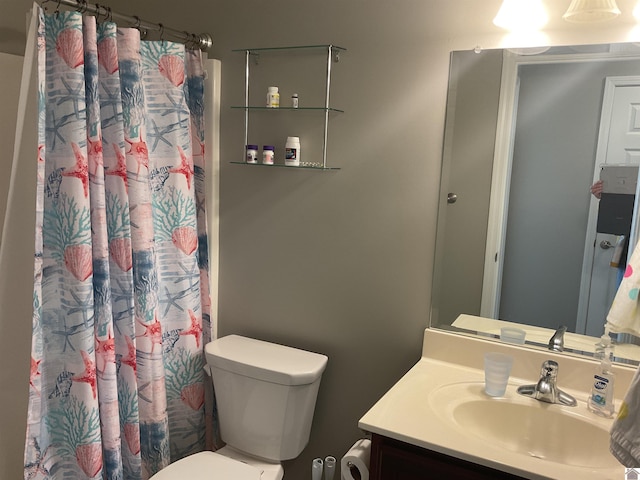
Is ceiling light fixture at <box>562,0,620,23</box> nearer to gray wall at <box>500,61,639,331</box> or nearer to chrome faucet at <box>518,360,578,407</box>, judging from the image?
gray wall at <box>500,61,639,331</box>

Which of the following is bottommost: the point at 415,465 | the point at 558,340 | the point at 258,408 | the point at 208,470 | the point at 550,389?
the point at 208,470

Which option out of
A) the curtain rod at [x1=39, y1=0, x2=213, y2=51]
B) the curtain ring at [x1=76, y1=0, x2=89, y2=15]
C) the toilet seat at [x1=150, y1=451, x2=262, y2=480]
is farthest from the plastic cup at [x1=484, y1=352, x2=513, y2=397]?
the curtain ring at [x1=76, y1=0, x2=89, y2=15]

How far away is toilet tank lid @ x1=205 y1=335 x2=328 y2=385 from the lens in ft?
6.13

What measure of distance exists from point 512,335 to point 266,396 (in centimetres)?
85

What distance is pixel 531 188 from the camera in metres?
1.65

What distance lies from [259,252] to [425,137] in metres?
0.79

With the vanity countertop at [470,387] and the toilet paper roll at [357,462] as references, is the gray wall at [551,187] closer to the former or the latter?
the vanity countertop at [470,387]

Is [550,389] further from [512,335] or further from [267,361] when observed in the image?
[267,361]

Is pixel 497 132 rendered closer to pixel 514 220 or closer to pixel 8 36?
pixel 514 220

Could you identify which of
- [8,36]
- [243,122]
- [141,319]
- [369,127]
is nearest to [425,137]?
[369,127]

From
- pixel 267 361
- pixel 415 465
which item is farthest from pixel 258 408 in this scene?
pixel 415 465

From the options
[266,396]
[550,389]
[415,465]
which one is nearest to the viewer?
[415,465]

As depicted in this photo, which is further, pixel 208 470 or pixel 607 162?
pixel 208 470

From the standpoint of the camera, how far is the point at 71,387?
68.4 inches
